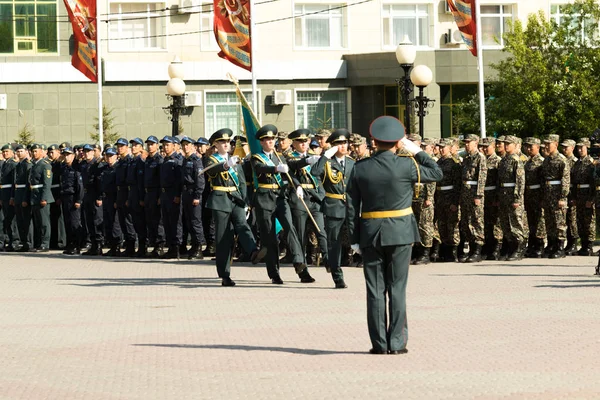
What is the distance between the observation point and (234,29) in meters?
28.6

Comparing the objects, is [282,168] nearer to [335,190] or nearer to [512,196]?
[335,190]

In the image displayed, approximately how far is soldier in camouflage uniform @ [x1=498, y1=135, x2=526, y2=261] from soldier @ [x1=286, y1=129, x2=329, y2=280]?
3.67 meters

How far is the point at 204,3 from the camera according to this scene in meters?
47.3

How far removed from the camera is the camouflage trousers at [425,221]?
20016 millimetres

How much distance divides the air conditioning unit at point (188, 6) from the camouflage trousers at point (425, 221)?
92.9 feet

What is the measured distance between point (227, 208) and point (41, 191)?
9703 mm

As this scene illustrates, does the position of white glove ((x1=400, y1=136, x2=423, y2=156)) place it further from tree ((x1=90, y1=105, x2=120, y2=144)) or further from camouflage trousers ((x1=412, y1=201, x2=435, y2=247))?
tree ((x1=90, y1=105, x2=120, y2=144))

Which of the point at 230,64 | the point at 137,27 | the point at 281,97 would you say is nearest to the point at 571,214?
the point at 281,97

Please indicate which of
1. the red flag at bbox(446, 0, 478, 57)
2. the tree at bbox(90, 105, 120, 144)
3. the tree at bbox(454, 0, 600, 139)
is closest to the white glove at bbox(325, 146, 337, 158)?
the red flag at bbox(446, 0, 478, 57)

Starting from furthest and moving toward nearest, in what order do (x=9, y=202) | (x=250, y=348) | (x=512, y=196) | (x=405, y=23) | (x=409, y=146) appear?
(x=405, y=23) < (x=9, y=202) < (x=512, y=196) < (x=250, y=348) < (x=409, y=146)

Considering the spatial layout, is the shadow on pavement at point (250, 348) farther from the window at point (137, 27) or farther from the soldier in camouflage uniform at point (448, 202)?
the window at point (137, 27)

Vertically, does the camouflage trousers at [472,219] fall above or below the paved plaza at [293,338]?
above

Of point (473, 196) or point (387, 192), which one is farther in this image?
point (473, 196)

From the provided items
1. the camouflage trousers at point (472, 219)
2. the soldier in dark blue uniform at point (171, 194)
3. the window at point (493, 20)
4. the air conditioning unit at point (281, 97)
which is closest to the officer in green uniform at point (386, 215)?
the camouflage trousers at point (472, 219)
